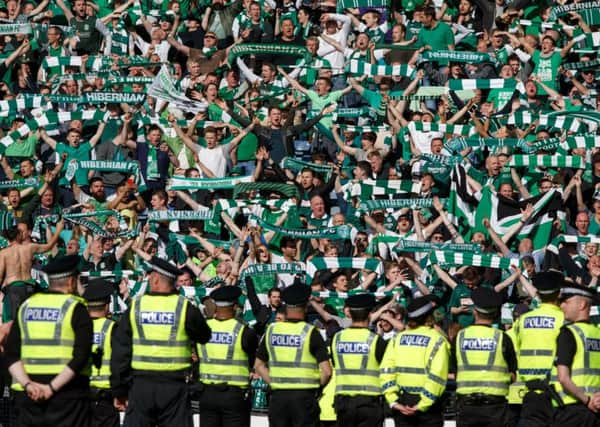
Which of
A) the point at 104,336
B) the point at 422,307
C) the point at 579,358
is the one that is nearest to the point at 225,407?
the point at 104,336

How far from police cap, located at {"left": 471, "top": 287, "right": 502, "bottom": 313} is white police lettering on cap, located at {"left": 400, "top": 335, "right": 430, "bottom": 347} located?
618 millimetres

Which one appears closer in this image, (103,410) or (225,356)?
(225,356)

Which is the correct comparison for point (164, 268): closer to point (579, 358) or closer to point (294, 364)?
point (294, 364)

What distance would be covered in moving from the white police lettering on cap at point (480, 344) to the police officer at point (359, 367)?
3.36 ft

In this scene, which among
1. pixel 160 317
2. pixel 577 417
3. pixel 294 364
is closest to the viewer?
pixel 577 417

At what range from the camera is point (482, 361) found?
16125 mm

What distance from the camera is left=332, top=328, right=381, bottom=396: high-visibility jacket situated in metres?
16.8

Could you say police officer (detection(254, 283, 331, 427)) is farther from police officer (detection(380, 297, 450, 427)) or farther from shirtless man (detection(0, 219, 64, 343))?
shirtless man (detection(0, 219, 64, 343))

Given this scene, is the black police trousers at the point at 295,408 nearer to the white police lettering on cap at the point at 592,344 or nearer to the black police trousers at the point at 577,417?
the black police trousers at the point at 577,417

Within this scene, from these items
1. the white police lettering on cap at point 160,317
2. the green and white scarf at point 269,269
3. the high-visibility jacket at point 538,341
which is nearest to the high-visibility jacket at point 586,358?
the high-visibility jacket at point 538,341

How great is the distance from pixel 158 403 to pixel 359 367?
221cm

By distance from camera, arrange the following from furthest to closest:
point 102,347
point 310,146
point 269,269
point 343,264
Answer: point 310,146 → point 269,269 → point 343,264 → point 102,347

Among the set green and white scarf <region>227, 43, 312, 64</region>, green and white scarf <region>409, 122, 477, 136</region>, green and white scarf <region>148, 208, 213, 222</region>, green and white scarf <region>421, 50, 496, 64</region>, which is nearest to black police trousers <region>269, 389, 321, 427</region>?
green and white scarf <region>148, 208, 213, 222</region>

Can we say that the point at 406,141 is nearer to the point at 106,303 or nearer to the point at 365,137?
the point at 365,137
